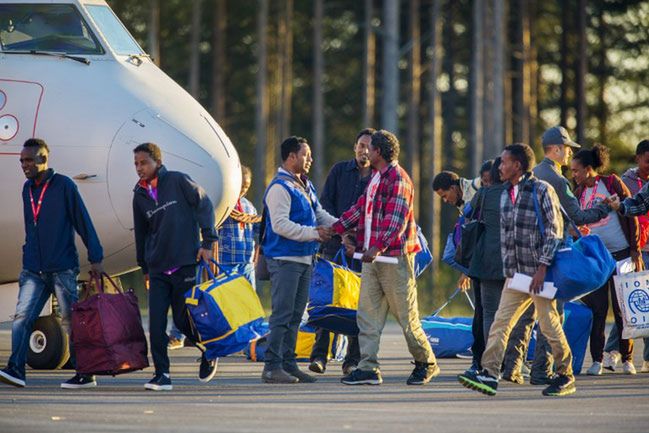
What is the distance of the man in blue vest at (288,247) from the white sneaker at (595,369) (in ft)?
8.90

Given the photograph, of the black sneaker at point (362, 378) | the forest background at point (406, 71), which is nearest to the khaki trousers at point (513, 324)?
the black sneaker at point (362, 378)

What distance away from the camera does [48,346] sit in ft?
48.8

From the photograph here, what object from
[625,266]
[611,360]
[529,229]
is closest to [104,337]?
[529,229]

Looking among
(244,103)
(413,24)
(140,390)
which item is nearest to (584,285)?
(140,390)

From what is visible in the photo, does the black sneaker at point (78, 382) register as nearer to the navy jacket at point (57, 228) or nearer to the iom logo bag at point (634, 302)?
the navy jacket at point (57, 228)

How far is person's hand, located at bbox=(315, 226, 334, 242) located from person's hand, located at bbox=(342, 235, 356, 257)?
0.81 feet

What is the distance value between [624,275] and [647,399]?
2.26 m

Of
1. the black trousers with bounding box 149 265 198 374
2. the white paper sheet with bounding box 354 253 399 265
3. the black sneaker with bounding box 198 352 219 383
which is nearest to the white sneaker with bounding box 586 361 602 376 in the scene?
the white paper sheet with bounding box 354 253 399 265

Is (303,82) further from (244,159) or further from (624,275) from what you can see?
(624,275)

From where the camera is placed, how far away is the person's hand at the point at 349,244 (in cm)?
1338

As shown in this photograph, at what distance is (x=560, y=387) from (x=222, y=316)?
2.59 metres

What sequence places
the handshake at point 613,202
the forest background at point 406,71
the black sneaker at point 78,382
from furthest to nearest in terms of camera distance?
the forest background at point 406,71 → the handshake at point 613,202 → the black sneaker at point 78,382

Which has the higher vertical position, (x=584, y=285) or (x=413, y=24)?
(x=413, y=24)

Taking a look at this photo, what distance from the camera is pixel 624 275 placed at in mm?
14820
